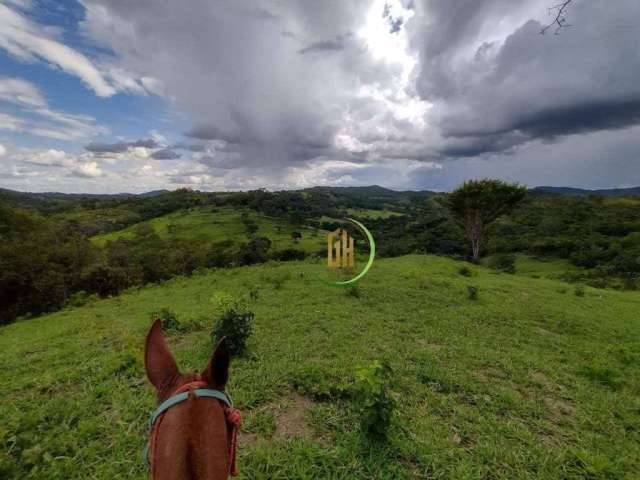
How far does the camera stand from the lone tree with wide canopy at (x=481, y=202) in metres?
24.1

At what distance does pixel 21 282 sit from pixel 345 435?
25.1 meters

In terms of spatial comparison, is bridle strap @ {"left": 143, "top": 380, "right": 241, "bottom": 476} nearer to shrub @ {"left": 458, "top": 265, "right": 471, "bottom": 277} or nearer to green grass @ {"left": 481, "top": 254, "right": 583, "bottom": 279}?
shrub @ {"left": 458, "top": 265, "right": 471, "bottom": 277}

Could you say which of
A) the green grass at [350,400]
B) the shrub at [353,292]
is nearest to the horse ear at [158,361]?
the green grass at [350,400]

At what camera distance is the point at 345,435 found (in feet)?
12.5

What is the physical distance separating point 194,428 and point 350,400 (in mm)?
3898

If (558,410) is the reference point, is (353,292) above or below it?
below

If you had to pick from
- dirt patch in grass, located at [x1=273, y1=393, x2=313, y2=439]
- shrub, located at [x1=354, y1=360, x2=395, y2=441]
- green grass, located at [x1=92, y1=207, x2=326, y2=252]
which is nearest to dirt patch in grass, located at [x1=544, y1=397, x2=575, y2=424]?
shrub, located at [x1=354, y1=360, x2=395, y2=441]

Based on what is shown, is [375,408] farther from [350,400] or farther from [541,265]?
[541,265]

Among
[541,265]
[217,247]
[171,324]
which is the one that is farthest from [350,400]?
[217,247]

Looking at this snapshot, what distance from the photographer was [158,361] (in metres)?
1.69

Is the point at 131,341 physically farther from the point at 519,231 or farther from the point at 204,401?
the point at 519,231

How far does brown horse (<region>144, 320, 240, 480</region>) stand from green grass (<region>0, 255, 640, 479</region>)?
2.47m

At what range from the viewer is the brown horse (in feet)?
3.68

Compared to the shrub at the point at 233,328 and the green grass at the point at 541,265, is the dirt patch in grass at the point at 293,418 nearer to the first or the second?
the shrub at the point at 233,328
